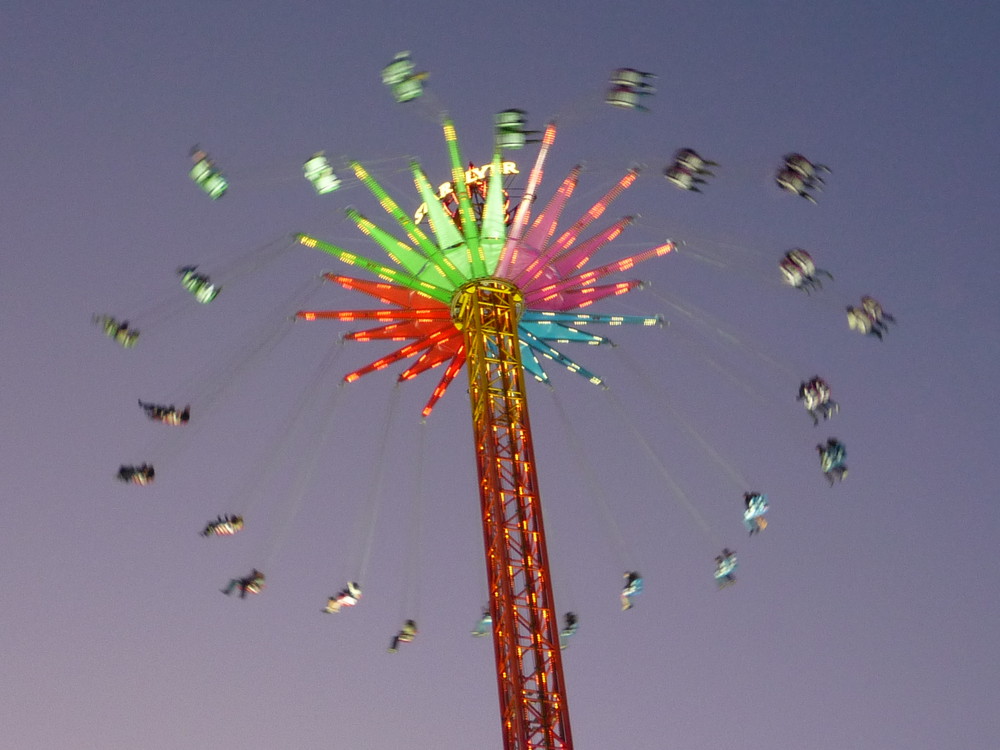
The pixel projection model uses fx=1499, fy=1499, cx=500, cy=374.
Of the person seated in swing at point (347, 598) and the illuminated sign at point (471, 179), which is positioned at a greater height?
the illuminated sign at point (471, 179)

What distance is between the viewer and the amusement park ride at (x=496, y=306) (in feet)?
109

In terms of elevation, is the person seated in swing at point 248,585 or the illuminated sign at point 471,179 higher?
the illuminated sign at point 471,179

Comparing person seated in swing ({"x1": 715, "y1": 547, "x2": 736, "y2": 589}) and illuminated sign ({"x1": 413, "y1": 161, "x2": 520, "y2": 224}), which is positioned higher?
illuminated sign ({"x1": 413, "y1": 161, "x2": 520, "y2": 224})

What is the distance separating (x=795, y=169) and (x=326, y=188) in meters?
11.6

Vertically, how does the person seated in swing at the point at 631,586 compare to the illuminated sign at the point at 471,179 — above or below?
below

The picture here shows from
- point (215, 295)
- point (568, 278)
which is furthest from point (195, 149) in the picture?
point (568, 278)

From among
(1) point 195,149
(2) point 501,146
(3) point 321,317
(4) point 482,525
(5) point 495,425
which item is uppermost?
(1) point 195,149

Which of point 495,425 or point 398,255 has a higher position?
point 398,255

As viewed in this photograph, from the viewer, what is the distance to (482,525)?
1316 inches

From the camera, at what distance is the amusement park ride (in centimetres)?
3338

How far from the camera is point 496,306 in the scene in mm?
35781

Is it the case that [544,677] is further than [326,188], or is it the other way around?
[326,188]

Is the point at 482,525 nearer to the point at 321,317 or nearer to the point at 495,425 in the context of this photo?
the point at 495,425

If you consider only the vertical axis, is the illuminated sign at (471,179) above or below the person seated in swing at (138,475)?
above
